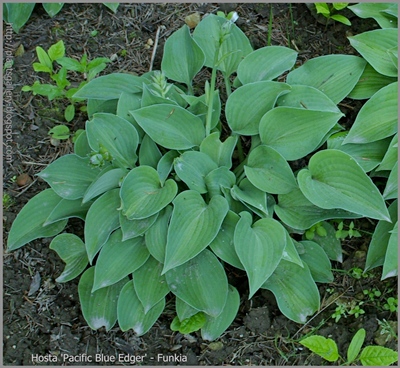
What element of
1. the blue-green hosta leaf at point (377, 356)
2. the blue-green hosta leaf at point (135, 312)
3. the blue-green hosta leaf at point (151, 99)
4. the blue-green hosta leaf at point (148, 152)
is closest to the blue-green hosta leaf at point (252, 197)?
the blue-green hosta leaf at point (148, 152)

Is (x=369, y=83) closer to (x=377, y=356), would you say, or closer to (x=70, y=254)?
(x=377, y=356)

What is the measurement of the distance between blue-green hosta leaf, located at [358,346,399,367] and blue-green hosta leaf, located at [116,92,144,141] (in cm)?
160

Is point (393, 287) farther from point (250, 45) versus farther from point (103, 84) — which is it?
point (103, 84)

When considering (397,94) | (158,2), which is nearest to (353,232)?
(397,94)

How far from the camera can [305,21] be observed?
3.20m

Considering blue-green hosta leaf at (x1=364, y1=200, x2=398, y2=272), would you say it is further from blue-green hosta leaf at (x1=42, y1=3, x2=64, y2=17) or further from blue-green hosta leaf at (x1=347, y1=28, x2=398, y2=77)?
blue-green hosta leaf at (x1=42, y1=3, x2=64, y2=17)

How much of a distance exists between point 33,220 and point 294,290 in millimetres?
1419

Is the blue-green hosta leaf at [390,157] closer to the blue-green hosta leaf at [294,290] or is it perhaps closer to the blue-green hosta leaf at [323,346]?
the blue-green hosta leaf at [294,290]

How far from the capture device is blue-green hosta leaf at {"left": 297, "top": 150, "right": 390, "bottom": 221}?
95.0 inches

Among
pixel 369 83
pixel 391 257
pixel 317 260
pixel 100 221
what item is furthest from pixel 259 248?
pixel 369 83

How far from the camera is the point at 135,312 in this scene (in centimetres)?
266

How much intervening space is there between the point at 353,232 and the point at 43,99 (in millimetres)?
1985

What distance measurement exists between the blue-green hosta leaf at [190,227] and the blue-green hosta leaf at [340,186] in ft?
1.40

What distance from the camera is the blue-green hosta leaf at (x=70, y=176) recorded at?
8.74 feet
